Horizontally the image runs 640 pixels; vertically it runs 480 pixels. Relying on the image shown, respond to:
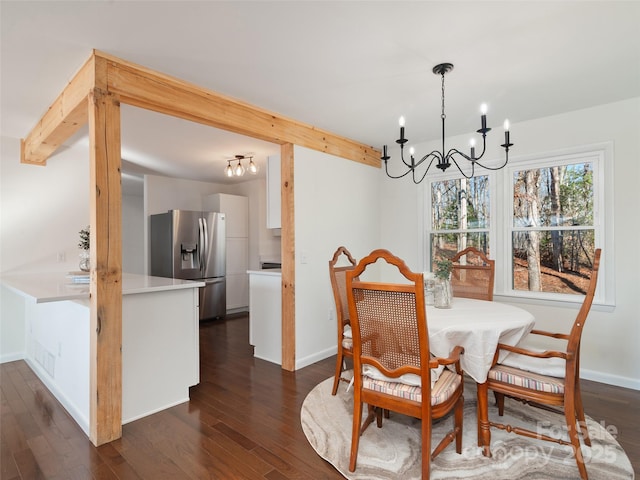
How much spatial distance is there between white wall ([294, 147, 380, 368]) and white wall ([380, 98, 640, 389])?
1.86 m

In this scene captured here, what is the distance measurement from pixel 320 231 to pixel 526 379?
230cm

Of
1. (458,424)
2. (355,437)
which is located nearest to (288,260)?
(355,437)

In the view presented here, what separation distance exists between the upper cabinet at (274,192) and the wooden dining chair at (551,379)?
2.37 meters

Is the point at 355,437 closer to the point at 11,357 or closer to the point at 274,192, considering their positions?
the point at 274,192

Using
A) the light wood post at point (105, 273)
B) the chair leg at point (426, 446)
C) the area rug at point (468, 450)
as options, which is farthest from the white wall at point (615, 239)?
the light wood post at point (105, 273)

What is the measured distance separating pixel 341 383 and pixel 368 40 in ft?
8.54

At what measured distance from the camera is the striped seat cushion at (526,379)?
1.87 meters

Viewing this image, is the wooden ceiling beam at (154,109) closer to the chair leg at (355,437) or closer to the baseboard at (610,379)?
the chair leg at (355,437)

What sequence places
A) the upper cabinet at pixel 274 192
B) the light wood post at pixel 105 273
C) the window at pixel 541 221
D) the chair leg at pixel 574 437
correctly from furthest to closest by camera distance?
1. the upper cabinet at pixel 274 192
2. the window at pixel 541 221
3. the light wood post at pixel 105 273
4. the chair leg at pixel 574 437

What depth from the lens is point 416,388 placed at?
1.77 meters

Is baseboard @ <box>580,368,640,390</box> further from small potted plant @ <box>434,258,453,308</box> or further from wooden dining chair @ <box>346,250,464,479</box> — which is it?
wooden dining chair @ <box>346,250,464,479</box>

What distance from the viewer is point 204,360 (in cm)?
372

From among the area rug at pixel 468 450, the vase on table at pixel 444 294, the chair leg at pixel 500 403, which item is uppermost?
the vase on table at pixel 444 294

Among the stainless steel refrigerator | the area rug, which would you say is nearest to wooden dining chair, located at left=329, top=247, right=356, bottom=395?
the area rug
